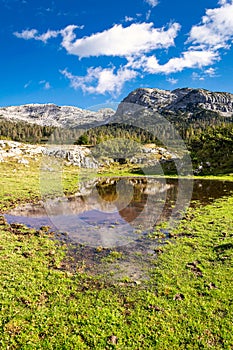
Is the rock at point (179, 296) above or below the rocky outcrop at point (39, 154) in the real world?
below

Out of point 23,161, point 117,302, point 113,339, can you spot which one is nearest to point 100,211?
point 117,302

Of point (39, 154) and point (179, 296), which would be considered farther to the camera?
point (39, 154)

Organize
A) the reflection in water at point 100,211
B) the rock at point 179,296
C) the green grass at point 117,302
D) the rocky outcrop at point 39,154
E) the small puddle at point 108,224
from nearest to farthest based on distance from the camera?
the green grass at point 117,302 → the rock at point 179,296 → the small puddle at point 108,224 → the reflection in water at point 100,211 → the rocky outcrop at point 39,154

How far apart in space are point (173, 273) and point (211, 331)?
5317 millimetres

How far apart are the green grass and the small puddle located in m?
1.18

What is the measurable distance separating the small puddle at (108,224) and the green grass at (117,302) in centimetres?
118

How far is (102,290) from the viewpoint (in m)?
14.9

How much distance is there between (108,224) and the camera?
29.2 m

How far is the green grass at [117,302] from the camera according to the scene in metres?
11.0

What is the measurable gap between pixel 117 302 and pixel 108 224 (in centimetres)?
1555

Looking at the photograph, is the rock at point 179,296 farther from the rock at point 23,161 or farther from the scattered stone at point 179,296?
the rock at point 23,161

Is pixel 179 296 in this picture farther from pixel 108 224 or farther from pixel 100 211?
pixel 100 211

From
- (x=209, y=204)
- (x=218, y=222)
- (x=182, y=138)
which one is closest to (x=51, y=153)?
(x=209, y=204)

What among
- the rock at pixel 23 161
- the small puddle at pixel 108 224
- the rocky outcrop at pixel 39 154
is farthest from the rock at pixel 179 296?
the rock at pixel 23 161
